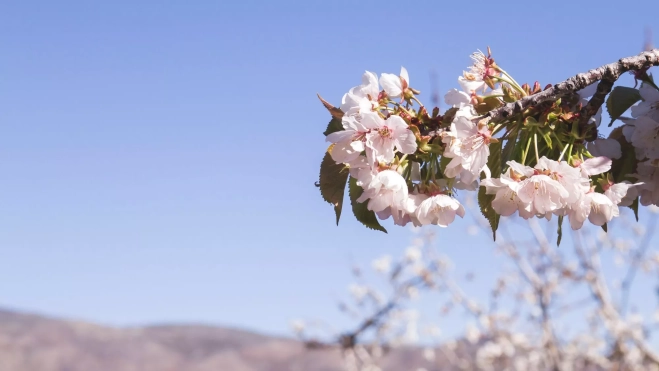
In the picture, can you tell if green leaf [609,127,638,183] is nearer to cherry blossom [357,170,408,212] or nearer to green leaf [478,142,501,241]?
green leaf [478,142,501,241]

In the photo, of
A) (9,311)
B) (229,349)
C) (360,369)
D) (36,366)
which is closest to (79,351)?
(36,366)

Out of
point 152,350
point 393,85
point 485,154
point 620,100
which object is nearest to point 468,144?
point 485,154

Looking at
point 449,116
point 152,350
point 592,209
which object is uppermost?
point 152,350

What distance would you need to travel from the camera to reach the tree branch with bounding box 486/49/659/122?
74 cm

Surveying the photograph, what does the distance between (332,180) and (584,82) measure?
1.11 feet

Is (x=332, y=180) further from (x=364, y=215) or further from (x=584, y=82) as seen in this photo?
(x=584, y=82)

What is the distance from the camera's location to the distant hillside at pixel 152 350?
6871mm

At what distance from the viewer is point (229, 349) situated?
7.25 metres

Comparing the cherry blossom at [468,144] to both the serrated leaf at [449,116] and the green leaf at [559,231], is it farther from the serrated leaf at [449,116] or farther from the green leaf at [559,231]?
the green leaf at [559,231]

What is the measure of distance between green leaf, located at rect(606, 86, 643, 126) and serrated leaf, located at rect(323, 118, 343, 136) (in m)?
0.36

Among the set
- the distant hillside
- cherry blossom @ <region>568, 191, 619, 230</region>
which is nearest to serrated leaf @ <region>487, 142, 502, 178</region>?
cherry blossom @ <region>568, 191, 619, 230</region>

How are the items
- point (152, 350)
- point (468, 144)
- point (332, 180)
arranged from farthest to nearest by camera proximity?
point (152, 350), point (332, 180), point (468, 144)

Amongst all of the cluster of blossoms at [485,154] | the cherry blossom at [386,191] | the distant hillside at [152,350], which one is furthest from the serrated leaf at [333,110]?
the distant hillside at [152,350]

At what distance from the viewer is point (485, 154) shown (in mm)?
728
